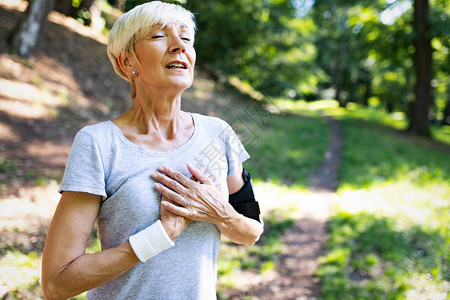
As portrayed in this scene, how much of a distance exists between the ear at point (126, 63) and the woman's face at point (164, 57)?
4cm

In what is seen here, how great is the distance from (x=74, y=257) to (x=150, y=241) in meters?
0.29

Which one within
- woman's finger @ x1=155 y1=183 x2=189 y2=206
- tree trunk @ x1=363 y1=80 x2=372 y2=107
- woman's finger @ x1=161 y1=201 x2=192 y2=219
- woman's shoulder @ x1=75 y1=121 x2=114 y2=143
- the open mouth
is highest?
the open mouth

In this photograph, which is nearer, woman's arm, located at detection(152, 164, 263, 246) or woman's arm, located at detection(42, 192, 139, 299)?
woman's arm, located at detection(42, 192, 139, 299)

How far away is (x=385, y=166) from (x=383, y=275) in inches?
209

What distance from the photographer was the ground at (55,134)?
13.0 feet

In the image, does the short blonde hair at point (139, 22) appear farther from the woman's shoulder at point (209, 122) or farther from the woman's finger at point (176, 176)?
the woman's finger at point (176, 176)

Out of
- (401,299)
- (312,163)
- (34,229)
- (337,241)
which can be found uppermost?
(34,229)

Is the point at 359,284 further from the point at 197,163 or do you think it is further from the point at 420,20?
the point at 420,20

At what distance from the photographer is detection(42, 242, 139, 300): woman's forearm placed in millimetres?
1306

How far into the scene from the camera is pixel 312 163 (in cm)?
935

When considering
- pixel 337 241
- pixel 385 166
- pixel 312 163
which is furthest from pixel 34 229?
pixel 385 166

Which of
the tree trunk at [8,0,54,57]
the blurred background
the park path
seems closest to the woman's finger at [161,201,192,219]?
the blurred background

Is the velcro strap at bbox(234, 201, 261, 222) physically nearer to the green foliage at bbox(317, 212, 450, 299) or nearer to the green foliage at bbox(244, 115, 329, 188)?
the green foliage at bbox(317, 212, 450, 299)

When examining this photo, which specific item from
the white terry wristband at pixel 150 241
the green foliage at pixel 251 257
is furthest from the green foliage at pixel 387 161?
the white terry wristband at pixel 150 241
